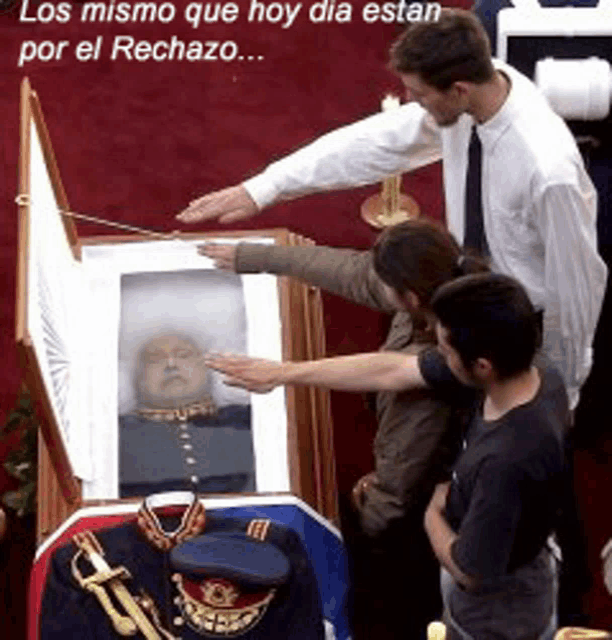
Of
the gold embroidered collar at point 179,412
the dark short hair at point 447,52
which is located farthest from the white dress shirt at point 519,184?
the gold embroidered collar at point 179,412

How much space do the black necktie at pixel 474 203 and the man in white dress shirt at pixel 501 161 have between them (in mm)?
19

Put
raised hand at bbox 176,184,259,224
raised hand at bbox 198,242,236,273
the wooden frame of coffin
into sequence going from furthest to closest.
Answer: raised hand at bbox 176,184,259,224
raised hand at bbox 198,242,236,273
the wooden frame of coffin

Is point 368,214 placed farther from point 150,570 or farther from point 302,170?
point 150,570

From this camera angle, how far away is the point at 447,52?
2744 millimetres

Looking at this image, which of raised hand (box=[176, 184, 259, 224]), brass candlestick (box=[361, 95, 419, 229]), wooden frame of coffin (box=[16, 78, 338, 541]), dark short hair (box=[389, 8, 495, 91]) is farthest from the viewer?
brass candlestick (box=[361, 95, 419, 229])

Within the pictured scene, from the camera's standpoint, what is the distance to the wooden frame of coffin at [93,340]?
2.88 m

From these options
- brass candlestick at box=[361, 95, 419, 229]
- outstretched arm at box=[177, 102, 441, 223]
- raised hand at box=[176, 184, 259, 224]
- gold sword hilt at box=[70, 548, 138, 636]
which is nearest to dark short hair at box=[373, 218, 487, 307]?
outstretched arm at box=[177, 102, 441, 223]

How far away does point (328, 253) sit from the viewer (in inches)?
119

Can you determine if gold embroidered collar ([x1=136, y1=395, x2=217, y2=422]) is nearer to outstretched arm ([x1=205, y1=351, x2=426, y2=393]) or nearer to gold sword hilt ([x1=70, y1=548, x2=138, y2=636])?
outstretched arm ([x1=205, y1=351, x2=426, y2=393])

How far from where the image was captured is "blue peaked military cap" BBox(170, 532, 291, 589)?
8.11 ft

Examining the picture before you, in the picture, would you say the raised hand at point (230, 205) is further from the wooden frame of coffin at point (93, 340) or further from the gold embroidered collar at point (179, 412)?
the gold embroidered collar at point (179, 412)

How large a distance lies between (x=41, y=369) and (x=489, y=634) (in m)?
1.03

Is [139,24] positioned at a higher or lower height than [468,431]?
higher

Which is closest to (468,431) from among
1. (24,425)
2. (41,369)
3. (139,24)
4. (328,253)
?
(328,253)
